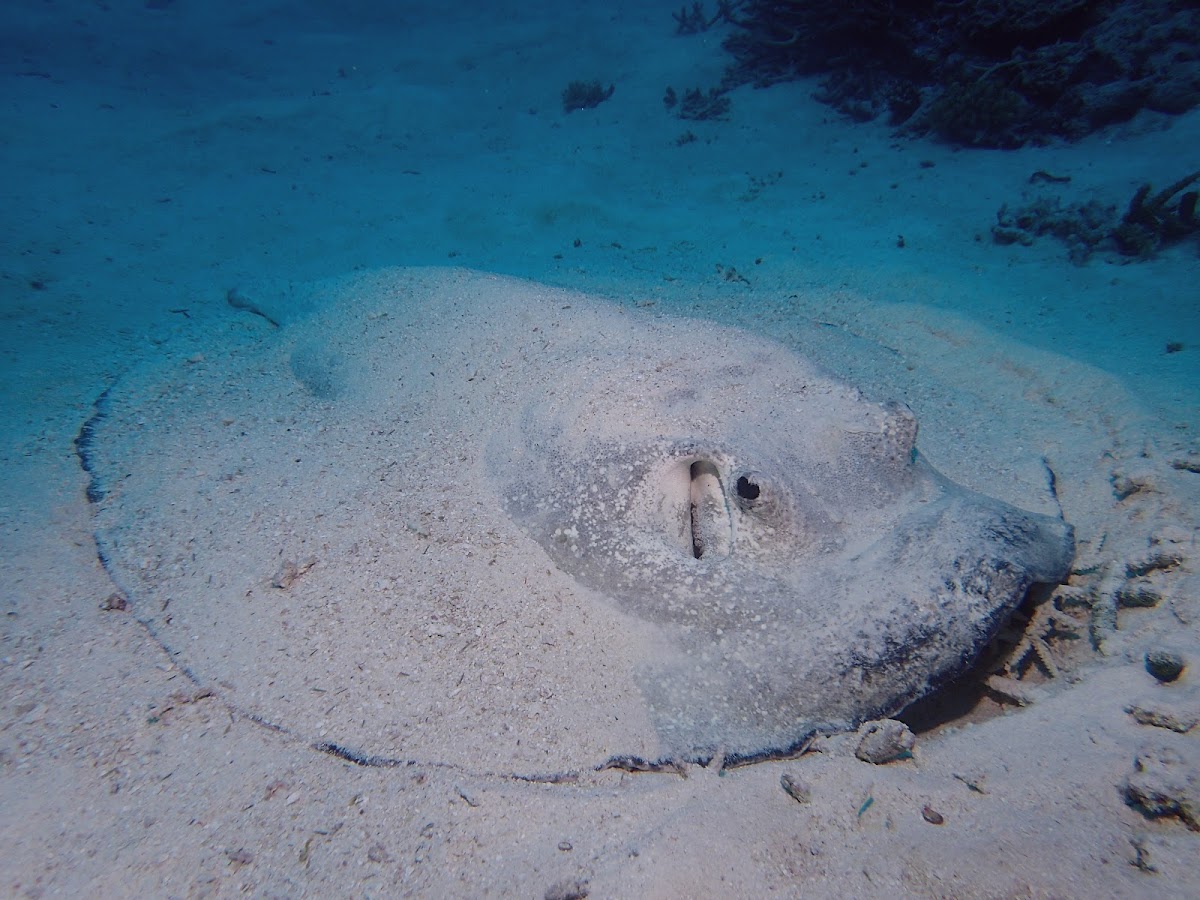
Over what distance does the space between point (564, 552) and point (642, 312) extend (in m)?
2.77

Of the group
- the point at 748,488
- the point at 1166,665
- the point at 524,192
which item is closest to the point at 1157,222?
the point at 1166,665

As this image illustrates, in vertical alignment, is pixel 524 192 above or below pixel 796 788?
above

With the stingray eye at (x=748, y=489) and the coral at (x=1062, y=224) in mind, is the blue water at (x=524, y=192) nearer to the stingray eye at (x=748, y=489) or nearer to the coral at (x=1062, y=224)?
the coral at (x=1062, y=224)

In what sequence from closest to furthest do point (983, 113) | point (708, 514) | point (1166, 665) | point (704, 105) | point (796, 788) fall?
point (796, 788) → point (1166, 665) → point (708, 514) → point (983, 113) → point (704, 105)

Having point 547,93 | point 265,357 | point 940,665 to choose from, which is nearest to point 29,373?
point 265,357

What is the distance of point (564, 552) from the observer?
3133mm

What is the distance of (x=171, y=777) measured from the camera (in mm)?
2402

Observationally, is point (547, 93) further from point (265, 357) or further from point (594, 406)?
point (594, 406)

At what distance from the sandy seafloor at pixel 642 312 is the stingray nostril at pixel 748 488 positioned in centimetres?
A: 127

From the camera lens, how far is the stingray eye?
302 centimetres

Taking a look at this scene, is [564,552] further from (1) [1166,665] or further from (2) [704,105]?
(2) [704,105]

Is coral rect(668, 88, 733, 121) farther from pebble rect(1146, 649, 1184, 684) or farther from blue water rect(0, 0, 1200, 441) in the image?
pebble rect(1146, 649, 1184, 684)

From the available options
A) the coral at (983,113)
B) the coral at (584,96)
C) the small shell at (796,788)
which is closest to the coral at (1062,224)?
the coral at (983,113)

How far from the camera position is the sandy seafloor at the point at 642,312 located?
214 cm
